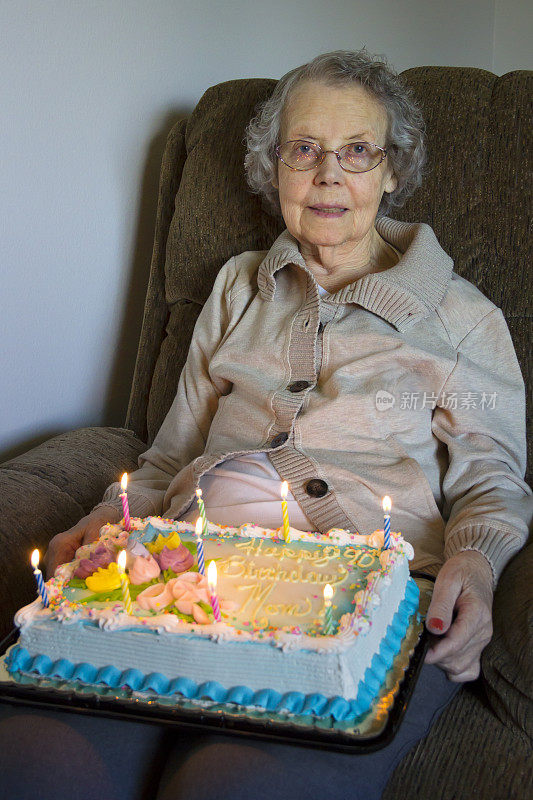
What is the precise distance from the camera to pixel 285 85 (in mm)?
1603

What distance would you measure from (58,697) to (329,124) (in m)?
1.10

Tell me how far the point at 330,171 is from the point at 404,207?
0.30 m

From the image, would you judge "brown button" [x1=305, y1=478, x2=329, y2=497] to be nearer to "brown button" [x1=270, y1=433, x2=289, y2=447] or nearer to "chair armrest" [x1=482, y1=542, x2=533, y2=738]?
"brown button" [x1=270, y1=433, x2=289, y2=447]

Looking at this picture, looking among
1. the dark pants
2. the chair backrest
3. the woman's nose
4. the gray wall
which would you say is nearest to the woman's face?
the woman's nose

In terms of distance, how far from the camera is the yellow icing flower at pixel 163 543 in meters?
1.15

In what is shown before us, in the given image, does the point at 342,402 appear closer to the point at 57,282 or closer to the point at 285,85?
the point at 285,85

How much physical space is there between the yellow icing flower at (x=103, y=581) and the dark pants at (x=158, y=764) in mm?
165

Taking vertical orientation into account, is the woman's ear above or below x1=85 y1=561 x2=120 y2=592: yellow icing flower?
above

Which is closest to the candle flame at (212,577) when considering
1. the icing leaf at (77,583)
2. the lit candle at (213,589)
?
the lit candle at (213,589)

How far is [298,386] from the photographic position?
149 centimetres

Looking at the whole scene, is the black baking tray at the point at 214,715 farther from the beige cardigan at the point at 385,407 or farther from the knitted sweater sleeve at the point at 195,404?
the knitted sweater sleeve at the point at 195,404

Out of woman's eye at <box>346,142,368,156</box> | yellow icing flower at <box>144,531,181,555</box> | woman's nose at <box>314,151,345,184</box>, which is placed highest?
woman's eye at <box>346,142,368,156</box>

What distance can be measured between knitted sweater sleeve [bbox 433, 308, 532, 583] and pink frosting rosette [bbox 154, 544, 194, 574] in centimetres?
45

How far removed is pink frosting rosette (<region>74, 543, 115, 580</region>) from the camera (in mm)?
1107
